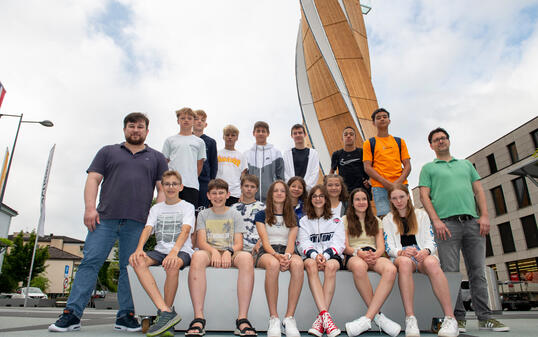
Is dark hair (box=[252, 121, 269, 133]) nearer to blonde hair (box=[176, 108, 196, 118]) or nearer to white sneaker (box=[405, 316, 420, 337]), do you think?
blonde hair (box=[176, 108, 196, 118])

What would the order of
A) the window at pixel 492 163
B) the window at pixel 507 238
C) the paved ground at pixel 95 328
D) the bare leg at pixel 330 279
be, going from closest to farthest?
the paved ground at pixel 95 328, the bare leg at pixel 330 279, the window at pixel 507 238, the window at pixel 492 163

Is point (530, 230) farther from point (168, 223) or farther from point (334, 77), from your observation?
point (168, 223)

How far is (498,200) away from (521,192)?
1.85 metres

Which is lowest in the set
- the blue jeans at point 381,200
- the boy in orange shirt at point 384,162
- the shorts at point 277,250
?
the shorts at point 277,250

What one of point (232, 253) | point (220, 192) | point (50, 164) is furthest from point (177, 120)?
point (50, 164)

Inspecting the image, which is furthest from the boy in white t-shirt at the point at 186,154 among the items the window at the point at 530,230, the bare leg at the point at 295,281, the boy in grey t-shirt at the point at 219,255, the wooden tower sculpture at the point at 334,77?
the window at the point at 530,230

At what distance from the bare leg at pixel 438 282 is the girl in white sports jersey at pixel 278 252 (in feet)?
3.53

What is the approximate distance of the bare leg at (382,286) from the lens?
9.89ft

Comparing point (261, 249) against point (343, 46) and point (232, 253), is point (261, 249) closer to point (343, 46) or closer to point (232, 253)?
point (232, 253)

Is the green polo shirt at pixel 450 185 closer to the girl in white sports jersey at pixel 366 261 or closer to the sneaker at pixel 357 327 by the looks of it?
the girl in white sports jersey at pixel 366 261

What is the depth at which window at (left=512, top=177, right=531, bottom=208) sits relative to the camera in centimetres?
2239

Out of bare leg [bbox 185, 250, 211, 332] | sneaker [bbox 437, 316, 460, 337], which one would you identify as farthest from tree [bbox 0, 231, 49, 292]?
sneaker [bbox 437, 316, 460, 337]

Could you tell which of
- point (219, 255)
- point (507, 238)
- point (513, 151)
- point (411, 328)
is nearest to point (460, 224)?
point (411, 328)

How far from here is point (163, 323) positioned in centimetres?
274
